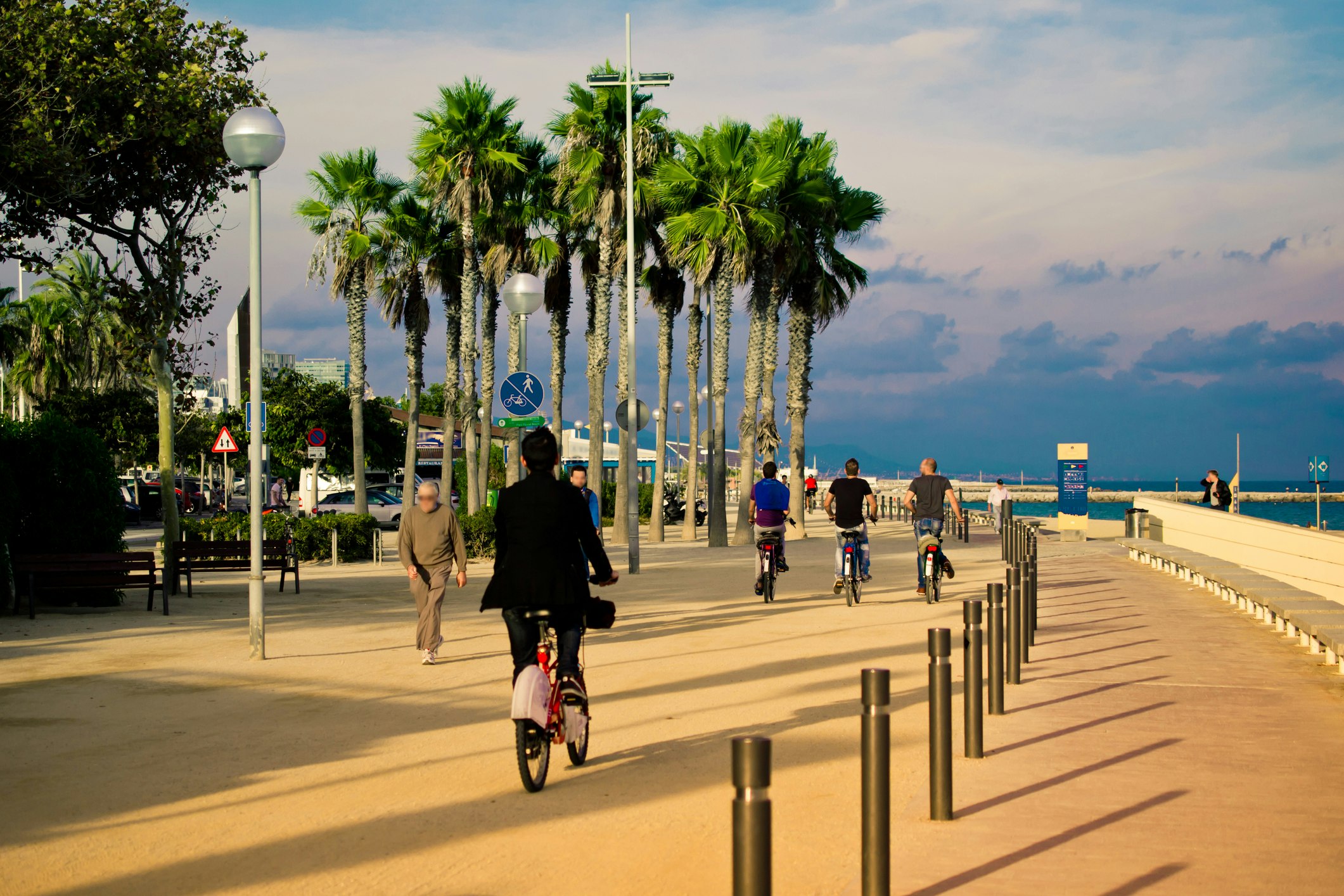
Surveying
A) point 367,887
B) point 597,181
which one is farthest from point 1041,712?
→ point 597,181

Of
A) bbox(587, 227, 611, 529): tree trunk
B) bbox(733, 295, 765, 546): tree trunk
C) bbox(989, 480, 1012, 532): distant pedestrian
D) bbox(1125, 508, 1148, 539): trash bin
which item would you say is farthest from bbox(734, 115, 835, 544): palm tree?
bbox(1125, 508, 1148, 539): trash bin

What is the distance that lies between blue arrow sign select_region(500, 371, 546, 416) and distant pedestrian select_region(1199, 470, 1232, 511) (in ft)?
69.4

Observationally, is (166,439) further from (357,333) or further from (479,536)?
(357,333)

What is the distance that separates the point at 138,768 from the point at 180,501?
1973 inches

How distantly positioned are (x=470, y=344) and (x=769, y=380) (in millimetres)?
8095

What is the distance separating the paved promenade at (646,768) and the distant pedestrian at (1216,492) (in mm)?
20279

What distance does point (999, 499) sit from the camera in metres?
35.2

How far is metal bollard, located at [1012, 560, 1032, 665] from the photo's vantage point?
31.7 ft

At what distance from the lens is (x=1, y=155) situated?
14.1m

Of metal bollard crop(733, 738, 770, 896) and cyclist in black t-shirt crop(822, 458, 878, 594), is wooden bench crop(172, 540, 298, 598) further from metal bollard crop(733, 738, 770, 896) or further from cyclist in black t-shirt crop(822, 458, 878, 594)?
metal bollard crop(733, 738, 770, 896)

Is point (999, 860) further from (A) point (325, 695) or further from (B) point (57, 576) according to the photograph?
(B) point (57, 576)

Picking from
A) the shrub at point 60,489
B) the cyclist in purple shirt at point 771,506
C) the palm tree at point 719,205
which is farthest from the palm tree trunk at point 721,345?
the shrub at point 60,489

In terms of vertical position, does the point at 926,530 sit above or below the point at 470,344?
A: below

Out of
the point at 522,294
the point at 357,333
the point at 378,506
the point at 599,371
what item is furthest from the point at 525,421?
the point at 378,506
